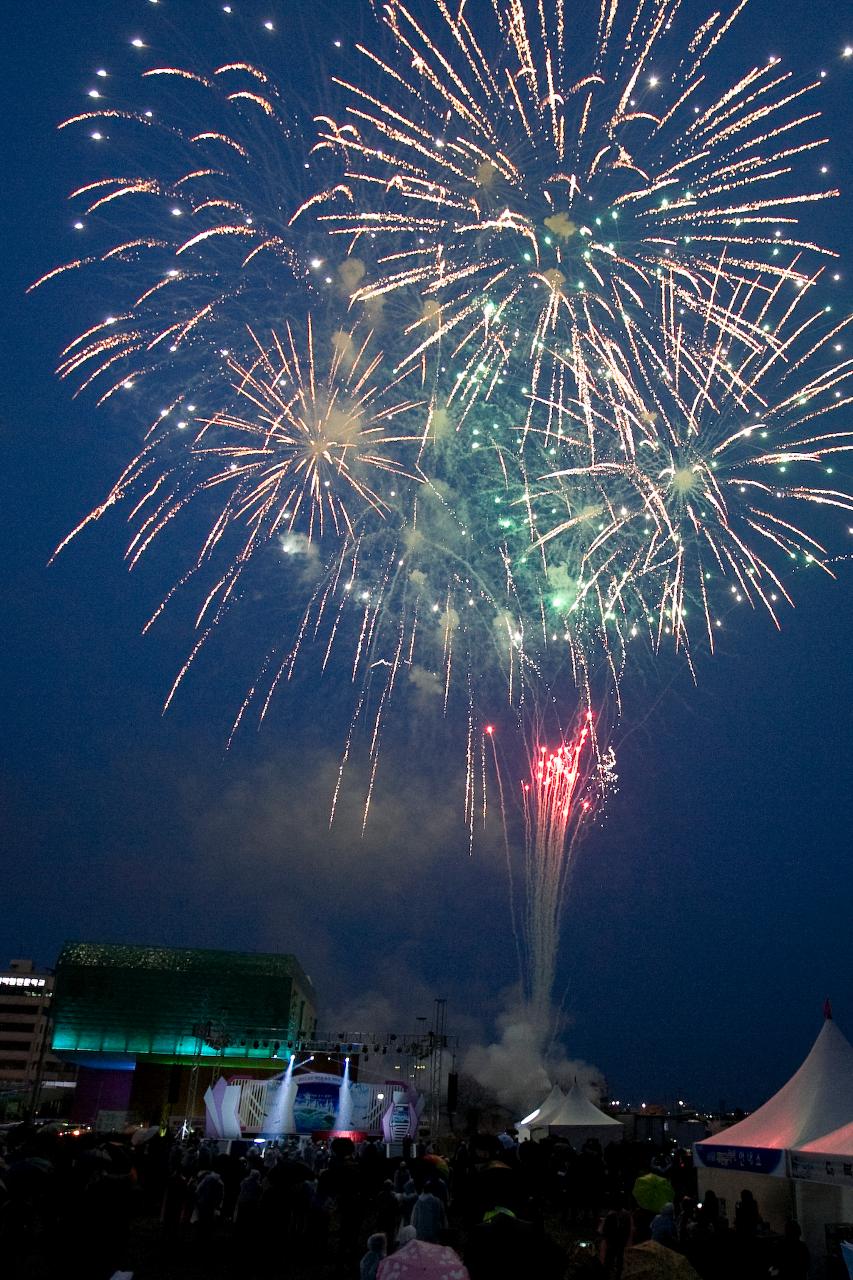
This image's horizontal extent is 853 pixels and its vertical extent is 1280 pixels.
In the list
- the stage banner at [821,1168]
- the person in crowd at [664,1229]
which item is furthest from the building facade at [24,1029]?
the person in crowd at [664,1229]

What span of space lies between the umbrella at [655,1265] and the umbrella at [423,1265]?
4.25ft

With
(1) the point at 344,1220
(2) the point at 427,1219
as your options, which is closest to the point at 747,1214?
(1) the point at 344,1220

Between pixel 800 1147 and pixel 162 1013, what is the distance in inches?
2269

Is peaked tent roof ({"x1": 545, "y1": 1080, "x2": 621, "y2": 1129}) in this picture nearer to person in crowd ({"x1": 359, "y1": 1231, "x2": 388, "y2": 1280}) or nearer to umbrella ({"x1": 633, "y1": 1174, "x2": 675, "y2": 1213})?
umbrella ({"x1": 633, "y1": 1174, "x2": 675, "y2": 1213})

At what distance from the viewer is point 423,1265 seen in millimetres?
5129

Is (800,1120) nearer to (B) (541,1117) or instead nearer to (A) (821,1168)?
(A) (821,1168)

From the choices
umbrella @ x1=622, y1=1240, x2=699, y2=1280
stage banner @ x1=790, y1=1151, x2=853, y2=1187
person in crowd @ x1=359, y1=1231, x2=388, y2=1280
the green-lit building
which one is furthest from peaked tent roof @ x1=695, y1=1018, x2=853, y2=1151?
the green-lit building

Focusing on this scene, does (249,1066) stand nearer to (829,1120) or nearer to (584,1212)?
(584,1212)

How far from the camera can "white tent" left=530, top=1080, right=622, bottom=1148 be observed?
2659cm

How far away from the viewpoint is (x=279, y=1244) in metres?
11.5

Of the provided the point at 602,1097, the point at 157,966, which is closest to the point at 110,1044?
the point at 157,966

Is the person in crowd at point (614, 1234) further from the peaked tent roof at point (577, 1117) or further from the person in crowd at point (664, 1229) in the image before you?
the peaked tent roof at point (577, 1117)

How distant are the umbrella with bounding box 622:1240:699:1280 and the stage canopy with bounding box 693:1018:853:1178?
26.0 ft

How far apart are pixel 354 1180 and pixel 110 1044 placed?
2175 inches
